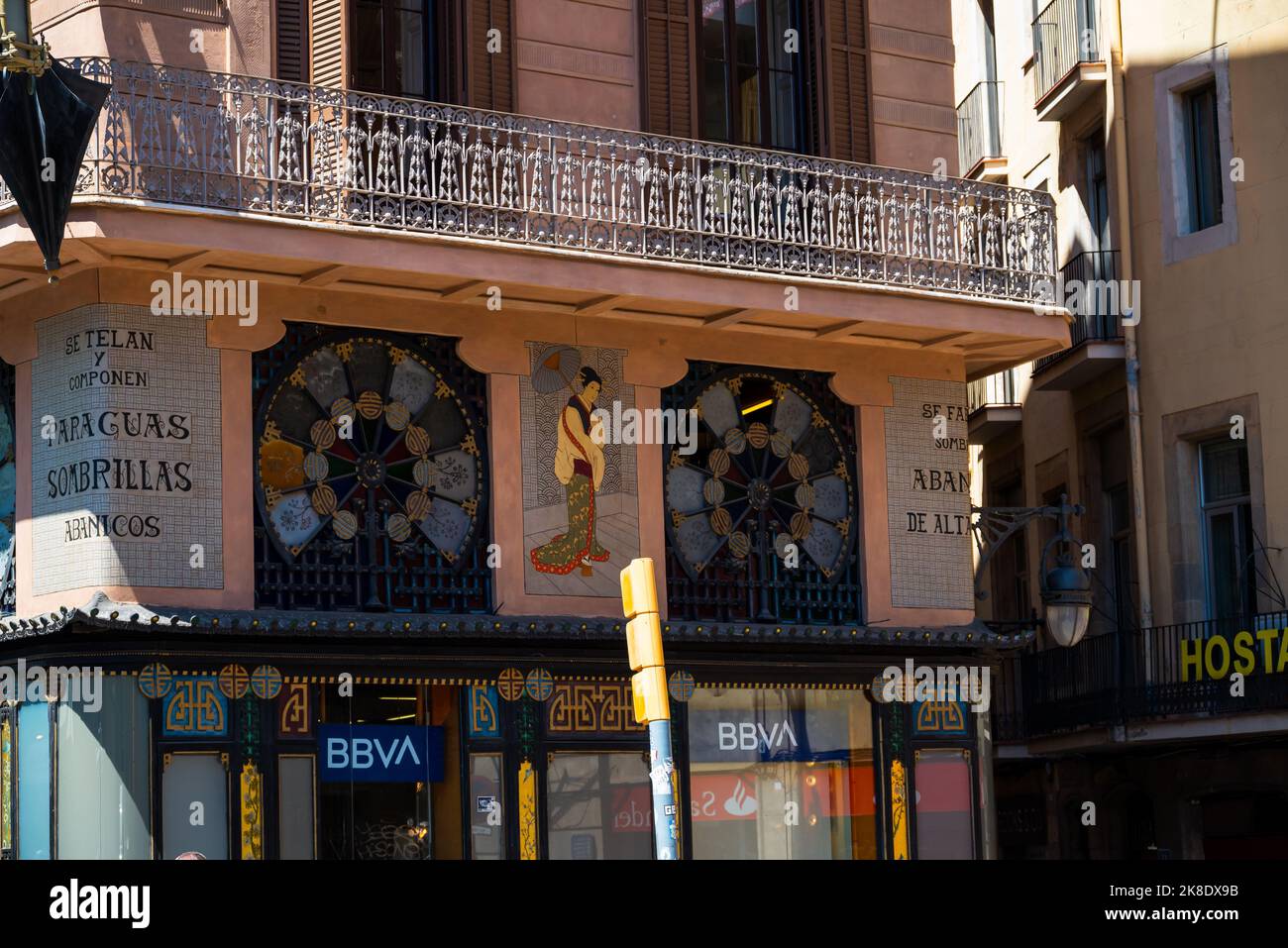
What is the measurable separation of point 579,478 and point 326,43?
12.6 feet

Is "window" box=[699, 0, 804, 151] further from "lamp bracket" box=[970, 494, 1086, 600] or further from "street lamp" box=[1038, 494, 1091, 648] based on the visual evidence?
"street lamp" box=[1038, 494, 1091, 648]

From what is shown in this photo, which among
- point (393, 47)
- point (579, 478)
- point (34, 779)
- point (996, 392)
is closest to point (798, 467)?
point (579, 478)

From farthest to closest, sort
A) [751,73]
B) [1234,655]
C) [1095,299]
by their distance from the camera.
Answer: [1095,299]
[1234,655]
[751,73]

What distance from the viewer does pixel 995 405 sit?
2628 cm

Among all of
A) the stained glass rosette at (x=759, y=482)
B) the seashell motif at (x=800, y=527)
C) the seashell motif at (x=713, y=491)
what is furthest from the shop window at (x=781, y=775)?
the seashell motif at (x=713, y=491)

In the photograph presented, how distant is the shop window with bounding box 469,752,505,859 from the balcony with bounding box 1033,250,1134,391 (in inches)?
384

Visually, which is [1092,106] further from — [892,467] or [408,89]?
[408,89]

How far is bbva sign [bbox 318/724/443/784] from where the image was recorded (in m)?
14.8

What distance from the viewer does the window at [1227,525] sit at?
21500 millimetres

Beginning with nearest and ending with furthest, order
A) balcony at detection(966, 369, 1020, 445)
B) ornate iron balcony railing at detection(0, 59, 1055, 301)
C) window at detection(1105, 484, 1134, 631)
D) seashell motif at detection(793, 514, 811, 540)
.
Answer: ornate iron balcony railing at detection(0, 59, 1055, 301)
seashell motif at detection(793, 514, 811, 540)
window at detection(1105, 484, 1134, 631)
balcony at detection(966, 369, 1020, 445)

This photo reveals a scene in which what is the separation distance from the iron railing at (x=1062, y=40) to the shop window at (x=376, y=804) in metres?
12.3

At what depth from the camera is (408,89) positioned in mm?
16234

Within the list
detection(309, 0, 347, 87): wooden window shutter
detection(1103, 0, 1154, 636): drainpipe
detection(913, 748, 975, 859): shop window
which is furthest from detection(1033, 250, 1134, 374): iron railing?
detection(309, 0, 347, 87): wooden window shutter

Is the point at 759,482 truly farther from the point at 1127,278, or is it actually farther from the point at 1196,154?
the point at 1196,154
